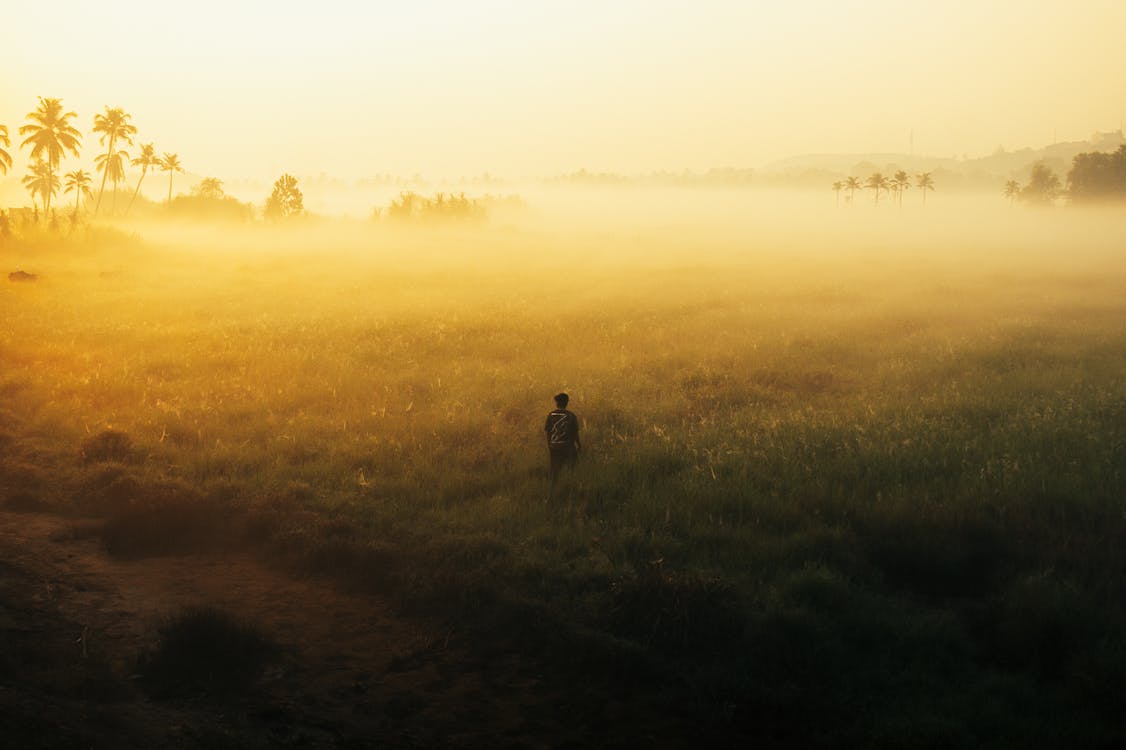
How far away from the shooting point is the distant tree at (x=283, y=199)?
111 meters

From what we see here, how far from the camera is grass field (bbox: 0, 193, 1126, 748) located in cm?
718

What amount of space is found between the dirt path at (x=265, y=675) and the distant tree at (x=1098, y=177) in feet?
453

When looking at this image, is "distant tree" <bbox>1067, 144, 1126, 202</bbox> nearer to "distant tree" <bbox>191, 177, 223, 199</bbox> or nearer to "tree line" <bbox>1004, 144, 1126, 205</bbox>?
"tree line" <bbox>1004, 144, 1126, 205</bbox>

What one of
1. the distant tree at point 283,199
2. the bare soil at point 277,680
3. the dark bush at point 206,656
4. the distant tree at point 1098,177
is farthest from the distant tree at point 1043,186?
the dark bush at point 206,656

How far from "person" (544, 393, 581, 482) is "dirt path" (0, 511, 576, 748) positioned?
4.03m

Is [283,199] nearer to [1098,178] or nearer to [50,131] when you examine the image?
[50,131]

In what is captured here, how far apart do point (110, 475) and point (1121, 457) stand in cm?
1514

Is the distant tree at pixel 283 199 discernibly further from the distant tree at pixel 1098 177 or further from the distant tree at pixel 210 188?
the distant tree at pixel 1098 177

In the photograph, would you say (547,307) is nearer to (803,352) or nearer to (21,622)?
(803,352)

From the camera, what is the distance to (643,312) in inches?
1255

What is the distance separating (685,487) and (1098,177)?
137 m

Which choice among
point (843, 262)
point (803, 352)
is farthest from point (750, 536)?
point (843, 262)

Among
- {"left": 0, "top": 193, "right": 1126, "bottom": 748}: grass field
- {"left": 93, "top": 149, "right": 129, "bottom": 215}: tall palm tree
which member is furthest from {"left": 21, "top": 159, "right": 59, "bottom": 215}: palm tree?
{"left": 0, "top": 193, "right": 1126, "bottom": 748}: grass field

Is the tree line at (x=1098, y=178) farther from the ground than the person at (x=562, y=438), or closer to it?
farther from the ground
